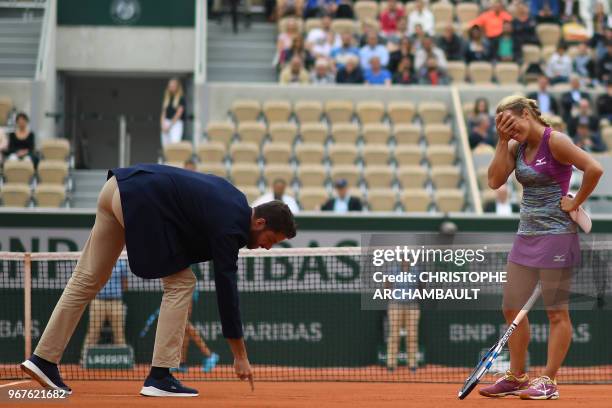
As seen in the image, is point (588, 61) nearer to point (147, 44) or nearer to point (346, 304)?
point (147, 44)

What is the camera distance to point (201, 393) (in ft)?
29.1

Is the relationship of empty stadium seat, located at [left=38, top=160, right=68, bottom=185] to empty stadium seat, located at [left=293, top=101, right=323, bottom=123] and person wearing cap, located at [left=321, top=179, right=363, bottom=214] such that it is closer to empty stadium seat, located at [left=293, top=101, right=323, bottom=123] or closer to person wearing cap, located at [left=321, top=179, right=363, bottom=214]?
empty stadium seat, located at [left=293, top=101, right=323, bottom=123]

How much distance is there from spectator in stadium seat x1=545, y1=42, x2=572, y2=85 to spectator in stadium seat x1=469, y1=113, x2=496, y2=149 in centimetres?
281

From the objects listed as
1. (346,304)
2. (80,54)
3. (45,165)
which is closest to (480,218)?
(346,304)

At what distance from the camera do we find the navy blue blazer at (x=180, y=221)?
24.7 feet

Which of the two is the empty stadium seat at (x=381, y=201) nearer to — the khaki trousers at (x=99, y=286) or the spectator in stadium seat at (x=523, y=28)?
the spectator in stadium seat at (x=523, y=28)

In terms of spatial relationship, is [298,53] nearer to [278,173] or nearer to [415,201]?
[278,173]

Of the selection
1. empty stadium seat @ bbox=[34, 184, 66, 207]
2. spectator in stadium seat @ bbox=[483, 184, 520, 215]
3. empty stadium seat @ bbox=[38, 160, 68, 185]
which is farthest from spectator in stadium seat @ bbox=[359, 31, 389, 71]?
empty stadium seat @ bbox=[34, 184, 66, 207]

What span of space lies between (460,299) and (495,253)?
1223 mm

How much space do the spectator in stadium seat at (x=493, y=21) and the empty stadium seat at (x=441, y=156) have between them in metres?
4.11

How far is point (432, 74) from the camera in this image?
21.2 metres

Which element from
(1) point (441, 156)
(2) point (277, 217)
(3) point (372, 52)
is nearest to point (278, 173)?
(1) point (441, 156)

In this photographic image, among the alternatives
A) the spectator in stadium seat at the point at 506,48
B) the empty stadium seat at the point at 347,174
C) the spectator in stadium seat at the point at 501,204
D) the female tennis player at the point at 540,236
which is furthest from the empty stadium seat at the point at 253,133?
the female tennis player at the point at 540,236

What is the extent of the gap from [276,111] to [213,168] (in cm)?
221
